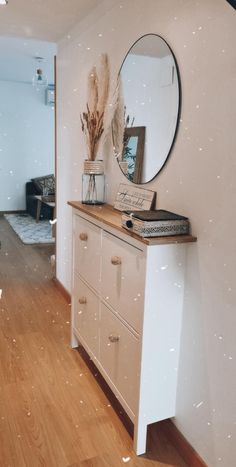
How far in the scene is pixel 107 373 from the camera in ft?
5.98

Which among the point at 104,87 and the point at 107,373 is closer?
the point at 107,373

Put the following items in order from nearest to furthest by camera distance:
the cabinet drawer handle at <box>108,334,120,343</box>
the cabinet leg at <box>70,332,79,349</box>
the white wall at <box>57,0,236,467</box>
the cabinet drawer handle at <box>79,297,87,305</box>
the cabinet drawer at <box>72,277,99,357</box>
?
the white wall at <box>57,0,236,467</box>, the cabinet drawer handle at <box>108,334,120,343</box>, the cabinet drawer at <box>72,277,99,357</box>, the cabinet drawer handle at <box>79,297,87,305</box>, the cabinet leg at <box>70,332,79,349</box>

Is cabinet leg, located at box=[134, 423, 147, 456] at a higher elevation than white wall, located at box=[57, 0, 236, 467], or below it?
below

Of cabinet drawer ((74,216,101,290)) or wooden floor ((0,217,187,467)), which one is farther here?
cabinet drawer ((74,216,101,290))

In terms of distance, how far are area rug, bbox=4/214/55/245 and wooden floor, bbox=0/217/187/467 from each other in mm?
2186

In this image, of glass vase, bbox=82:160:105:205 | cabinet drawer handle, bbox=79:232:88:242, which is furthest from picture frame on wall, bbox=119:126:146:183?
cabinet drawer handle, bbox=79:232:88:242

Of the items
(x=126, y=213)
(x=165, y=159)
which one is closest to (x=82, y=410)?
(x=126, y=213)

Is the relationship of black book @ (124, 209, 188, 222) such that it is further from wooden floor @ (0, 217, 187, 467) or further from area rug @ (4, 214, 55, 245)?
area rug @ (4, 214, 55, 245)

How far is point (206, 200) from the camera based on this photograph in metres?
1.37

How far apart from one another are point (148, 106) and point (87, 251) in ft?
2.57

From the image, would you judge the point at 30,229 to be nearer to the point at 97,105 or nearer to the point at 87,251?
the point at 97,105

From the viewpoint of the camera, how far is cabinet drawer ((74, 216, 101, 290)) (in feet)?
6.15

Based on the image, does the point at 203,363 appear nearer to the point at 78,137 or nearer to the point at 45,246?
the point at 78,137

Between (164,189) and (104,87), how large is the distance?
868mm
